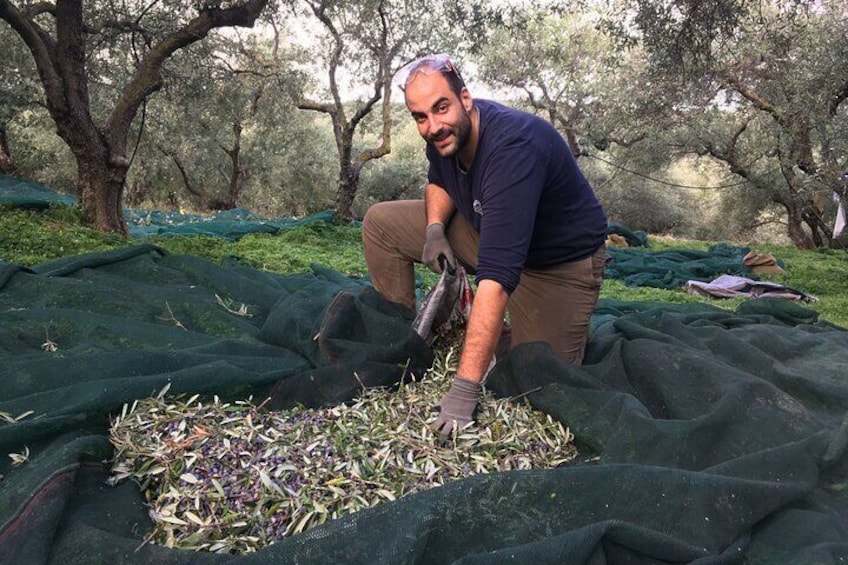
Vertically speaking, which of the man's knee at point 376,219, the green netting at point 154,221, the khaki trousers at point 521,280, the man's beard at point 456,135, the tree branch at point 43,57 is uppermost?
the tree branch at point 43,57

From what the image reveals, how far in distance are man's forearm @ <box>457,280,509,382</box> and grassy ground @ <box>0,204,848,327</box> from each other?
15.9 ft

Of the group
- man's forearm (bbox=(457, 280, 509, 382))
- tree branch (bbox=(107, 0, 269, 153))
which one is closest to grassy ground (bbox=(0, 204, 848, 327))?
tree branch (bbox=(107, 0, 269, 153))

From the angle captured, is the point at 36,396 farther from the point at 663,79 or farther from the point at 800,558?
the point at 663,79

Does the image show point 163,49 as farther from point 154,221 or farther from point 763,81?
point 763,81

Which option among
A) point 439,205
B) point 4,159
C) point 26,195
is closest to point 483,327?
point 439,205

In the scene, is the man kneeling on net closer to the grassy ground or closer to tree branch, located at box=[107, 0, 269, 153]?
the grassy ground

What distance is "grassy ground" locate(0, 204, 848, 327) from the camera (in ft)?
22.5

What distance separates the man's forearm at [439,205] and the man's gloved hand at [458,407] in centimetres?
136

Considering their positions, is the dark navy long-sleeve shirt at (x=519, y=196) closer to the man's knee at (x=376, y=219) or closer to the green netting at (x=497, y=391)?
the man's knee at (x=376, y=219)

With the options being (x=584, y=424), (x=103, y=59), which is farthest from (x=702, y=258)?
(x=103, y=59)

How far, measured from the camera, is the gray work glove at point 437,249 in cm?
361

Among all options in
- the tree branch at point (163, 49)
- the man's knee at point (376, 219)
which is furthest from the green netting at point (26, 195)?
the man's knee at point (376, 219)

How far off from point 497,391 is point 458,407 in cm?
45

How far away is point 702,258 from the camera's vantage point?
1166 centimetres
